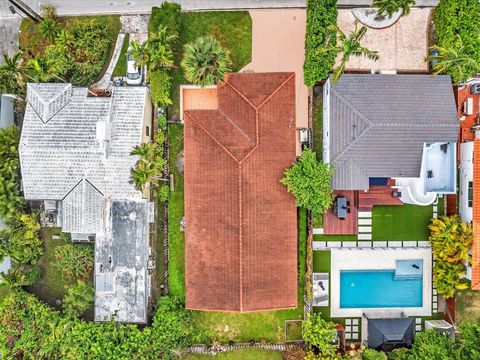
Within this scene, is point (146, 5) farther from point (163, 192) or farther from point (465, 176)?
point (465, 176)

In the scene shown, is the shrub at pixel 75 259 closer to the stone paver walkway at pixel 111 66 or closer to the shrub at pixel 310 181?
the stone paver walkway at pixel 111 66

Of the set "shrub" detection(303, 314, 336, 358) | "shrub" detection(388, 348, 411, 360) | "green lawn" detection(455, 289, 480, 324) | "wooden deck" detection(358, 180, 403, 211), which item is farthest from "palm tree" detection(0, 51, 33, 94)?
"green lawn" detection(455, 289, 480, 324)

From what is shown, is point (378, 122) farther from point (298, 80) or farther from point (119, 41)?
point (119, 41)

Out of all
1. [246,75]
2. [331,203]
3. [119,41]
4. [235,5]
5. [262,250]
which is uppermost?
[235,5]

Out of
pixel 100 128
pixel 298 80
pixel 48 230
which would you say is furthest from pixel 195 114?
pixel 48 230

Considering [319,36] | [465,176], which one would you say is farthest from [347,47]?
[465,176]

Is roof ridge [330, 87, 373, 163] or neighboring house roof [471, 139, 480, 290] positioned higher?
roof ridge [330, 87, 373, 163]

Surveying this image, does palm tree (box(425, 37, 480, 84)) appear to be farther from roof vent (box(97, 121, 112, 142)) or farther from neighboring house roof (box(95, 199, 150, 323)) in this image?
roof vent (box(97, 121, 112, 142))

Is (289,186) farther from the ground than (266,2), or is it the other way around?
(266,2)
